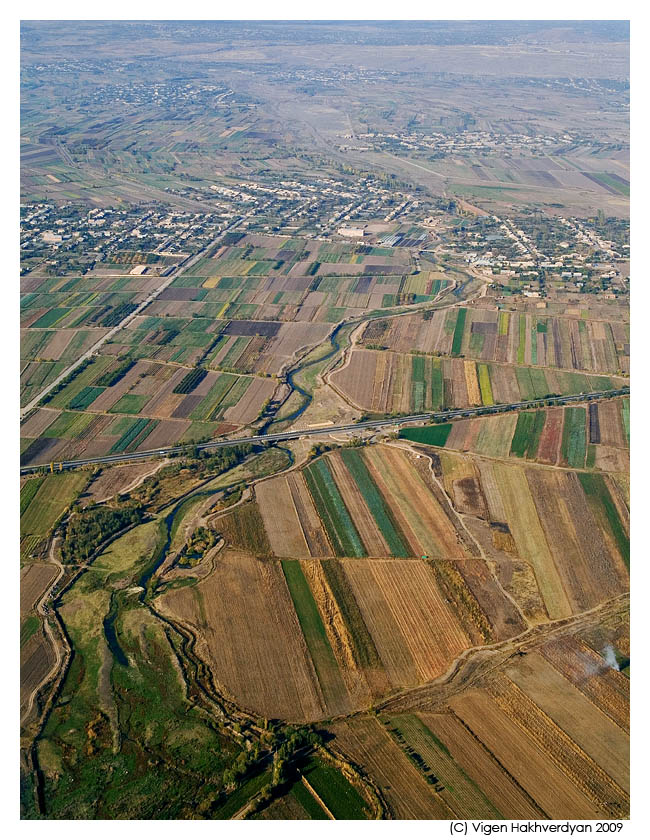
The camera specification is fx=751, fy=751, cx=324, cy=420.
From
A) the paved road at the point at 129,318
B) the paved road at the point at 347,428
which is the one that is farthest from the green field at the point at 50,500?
the paved road at the point at 129,318

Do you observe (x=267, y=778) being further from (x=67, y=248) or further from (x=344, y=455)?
(x=67, y=248)

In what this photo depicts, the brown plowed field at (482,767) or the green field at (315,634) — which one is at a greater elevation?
the green field at (315,634)

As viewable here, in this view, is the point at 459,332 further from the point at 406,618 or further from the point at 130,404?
the point at 406,618

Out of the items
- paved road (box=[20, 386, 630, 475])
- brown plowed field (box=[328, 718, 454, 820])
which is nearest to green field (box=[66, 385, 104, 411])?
paved road (box=[20, 386, 630, 475])

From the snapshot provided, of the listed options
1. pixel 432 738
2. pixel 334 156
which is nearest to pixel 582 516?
pixel 432 738

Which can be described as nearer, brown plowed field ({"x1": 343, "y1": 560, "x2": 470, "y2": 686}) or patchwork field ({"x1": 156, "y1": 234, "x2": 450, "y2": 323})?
brown plowed field ({"x1": 343, "y1": 560, "x2": 470, "y2": 686})

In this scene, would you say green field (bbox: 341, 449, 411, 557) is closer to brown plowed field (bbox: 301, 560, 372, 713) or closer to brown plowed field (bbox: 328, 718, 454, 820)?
brown plowed field (bbox: 301, 560, 372, 713)

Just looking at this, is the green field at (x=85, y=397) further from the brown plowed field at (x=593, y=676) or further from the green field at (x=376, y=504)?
the brown plowed field at (x=593, y=676)

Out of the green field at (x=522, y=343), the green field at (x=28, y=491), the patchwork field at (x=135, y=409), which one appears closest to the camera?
the green field at (x=28, y=491)
